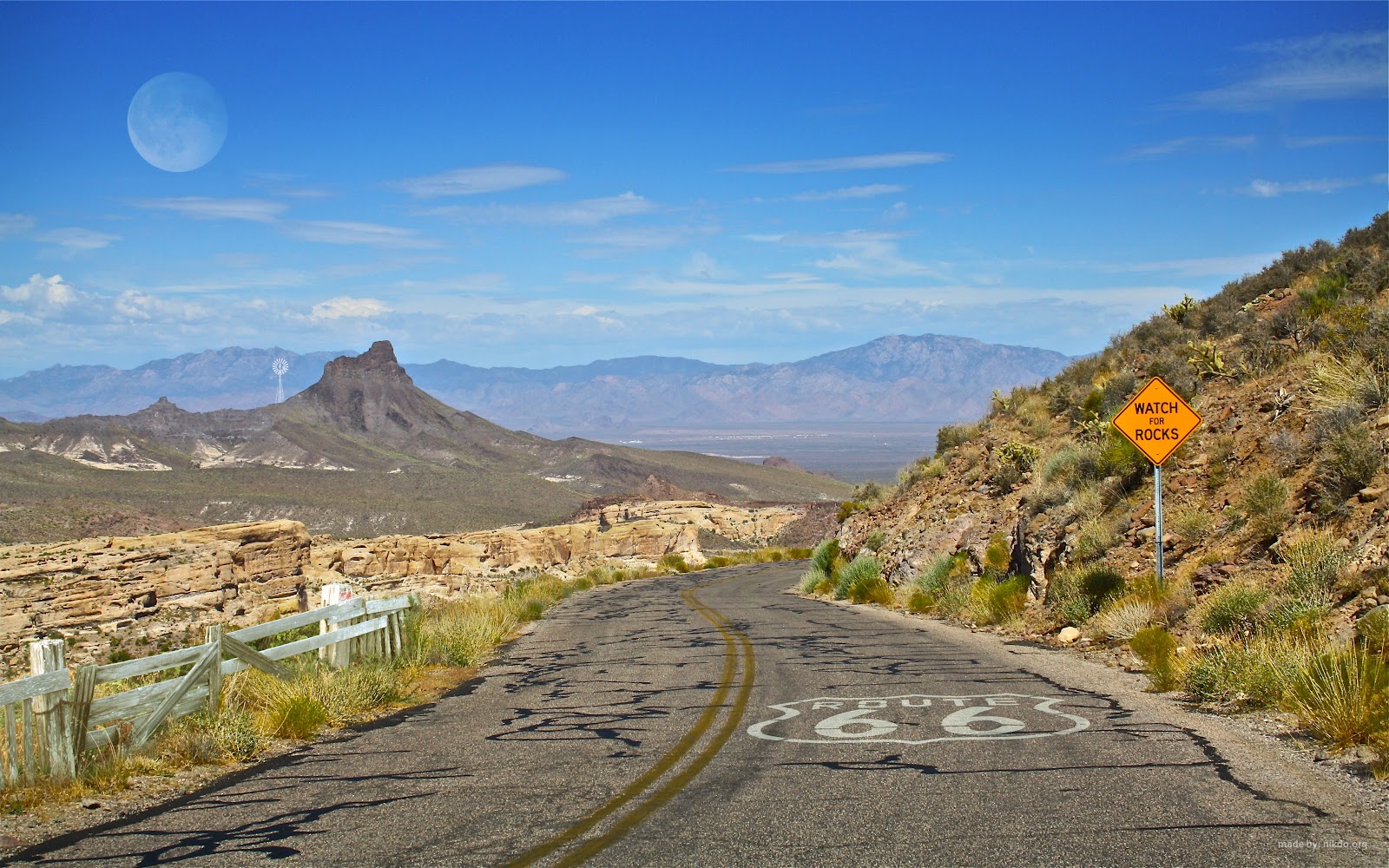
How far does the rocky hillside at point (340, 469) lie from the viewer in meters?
76.6

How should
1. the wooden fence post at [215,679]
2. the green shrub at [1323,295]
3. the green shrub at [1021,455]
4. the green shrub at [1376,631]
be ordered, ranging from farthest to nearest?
the green shrub at [1021,455]
the green shrub at [1323,295]
the wooden fence post at [215,679]
the green shrub at [1376,631]

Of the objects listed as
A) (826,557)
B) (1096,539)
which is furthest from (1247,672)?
(826,557)

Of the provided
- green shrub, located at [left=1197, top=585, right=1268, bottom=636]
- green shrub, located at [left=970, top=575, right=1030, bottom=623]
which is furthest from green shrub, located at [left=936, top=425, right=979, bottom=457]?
green shrub, located at [left=1197, top=585, right=1268, bottom=636]

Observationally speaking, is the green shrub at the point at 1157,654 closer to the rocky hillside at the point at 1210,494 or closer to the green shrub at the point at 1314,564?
the rocky hillside at the point at 1210,494

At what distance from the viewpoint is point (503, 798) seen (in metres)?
7.54

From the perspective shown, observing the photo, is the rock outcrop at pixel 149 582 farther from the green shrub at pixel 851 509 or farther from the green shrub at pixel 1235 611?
the green shrub at pixel 1235 611

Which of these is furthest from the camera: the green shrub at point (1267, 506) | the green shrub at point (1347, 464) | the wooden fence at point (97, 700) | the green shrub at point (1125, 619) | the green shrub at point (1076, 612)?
the green shrub at point (1076, 612)

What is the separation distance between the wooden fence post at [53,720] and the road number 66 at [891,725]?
6.13 meters

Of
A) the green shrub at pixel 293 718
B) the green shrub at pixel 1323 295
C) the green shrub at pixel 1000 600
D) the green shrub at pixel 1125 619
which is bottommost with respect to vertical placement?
the green shrub at pixel 1000 600

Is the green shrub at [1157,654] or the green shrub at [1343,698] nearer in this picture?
the green shrub at [1343,698]

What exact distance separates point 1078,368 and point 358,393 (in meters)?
146

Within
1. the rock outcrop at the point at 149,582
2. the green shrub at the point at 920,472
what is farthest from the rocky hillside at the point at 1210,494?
the rock outcrop at the point at 149,582

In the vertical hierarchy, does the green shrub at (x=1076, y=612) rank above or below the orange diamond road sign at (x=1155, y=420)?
below

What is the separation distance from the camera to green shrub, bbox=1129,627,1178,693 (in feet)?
37.8
